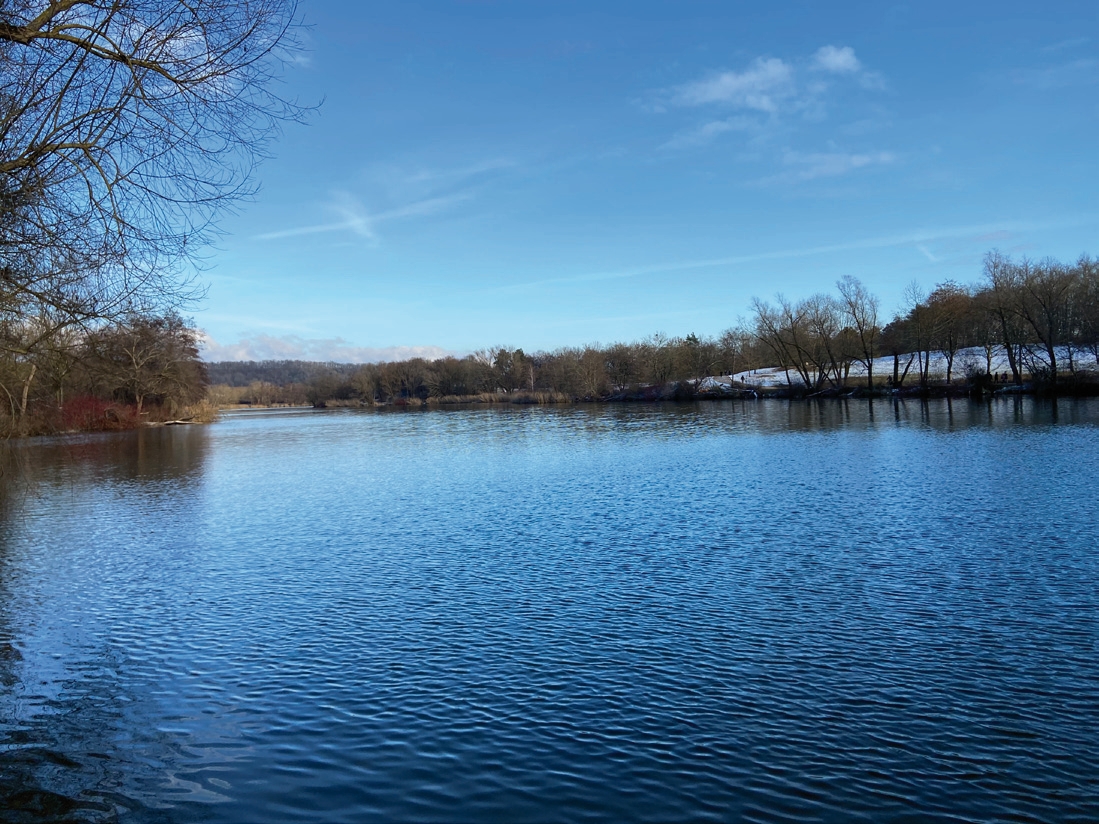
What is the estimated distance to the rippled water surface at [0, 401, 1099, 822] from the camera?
20.4 ft

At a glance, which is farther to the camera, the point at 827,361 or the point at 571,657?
the point at 827,361

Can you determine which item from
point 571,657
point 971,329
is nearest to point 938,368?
point 971,329

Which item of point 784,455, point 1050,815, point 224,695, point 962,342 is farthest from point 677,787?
point 962,342

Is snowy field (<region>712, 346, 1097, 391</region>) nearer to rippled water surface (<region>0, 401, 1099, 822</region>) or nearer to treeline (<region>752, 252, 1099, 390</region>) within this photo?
treeline (<region>752, 252, 1099, 390</region>)

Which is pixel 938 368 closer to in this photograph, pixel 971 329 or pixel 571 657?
pixel 971 329

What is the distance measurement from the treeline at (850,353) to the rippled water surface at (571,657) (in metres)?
46.9

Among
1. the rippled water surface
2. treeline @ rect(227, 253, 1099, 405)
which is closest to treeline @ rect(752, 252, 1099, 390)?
treeline @ rect(227, 253, 1099, 405)

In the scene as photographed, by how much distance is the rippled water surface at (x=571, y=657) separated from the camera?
623cm

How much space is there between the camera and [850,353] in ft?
260

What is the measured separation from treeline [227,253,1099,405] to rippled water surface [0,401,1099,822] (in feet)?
154

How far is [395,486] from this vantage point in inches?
995

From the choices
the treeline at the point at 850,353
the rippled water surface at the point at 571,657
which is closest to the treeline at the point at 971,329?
the treeline at the point at 850,353

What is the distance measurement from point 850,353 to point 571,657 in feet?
256

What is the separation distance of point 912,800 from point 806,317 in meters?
79.5
